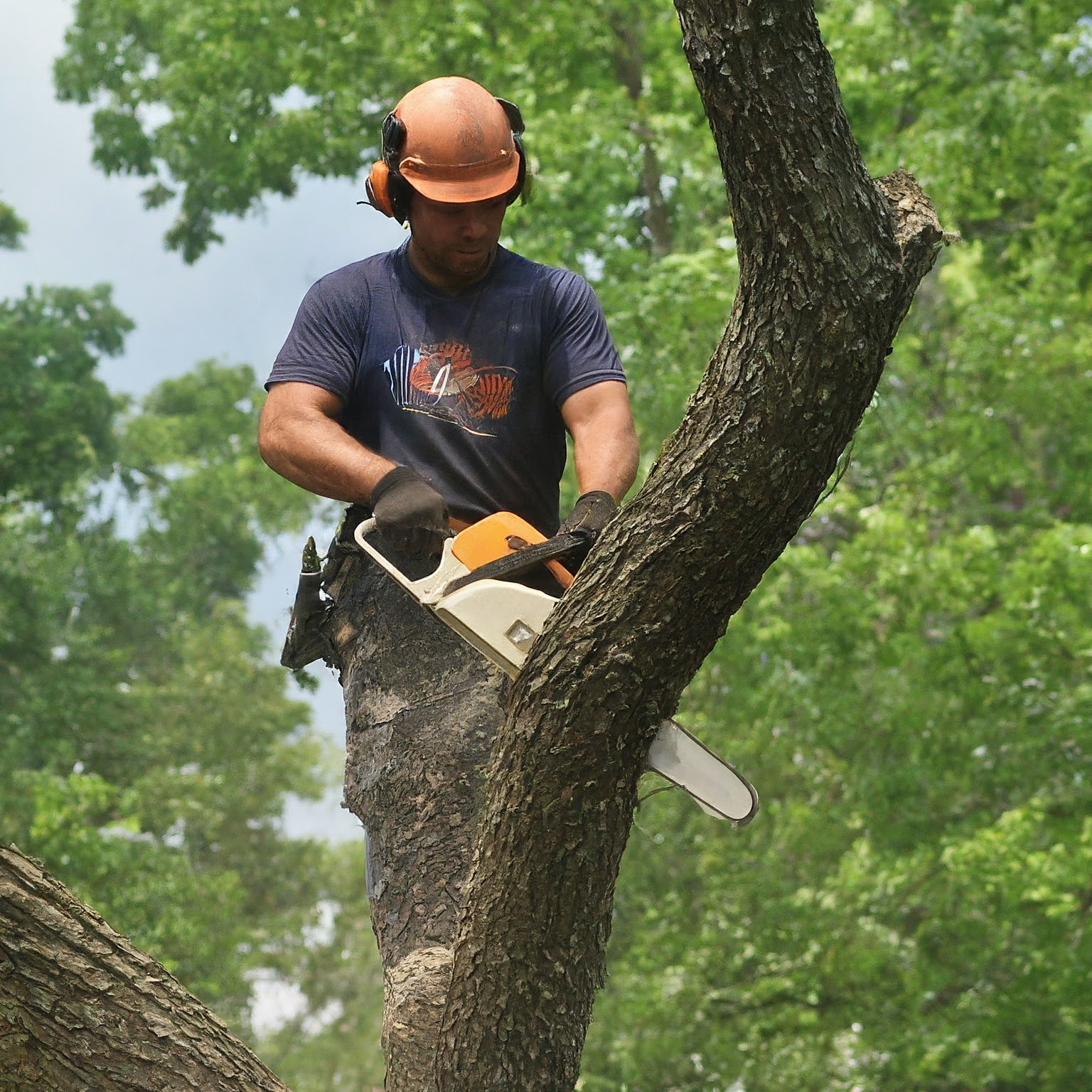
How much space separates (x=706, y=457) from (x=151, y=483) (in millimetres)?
29332

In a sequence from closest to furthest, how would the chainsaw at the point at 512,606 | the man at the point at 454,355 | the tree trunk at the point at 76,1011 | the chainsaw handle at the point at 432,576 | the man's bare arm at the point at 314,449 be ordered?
the tree trunk at the point at 76,1011
the chainsaw at the point at 512,606
the chainsaw handle at the point at 432,576
the man's bare arm at the point at 314,449
the man at the point at 454,355

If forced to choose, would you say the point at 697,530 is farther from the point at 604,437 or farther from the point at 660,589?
the point at 604,437

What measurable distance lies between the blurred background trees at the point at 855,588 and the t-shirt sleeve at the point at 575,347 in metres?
6.85

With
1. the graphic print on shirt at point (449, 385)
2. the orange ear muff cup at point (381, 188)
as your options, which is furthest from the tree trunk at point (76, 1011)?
the orange ear muff cup at point (381, 188)

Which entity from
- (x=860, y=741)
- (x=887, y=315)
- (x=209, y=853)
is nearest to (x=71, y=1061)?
(x=887, y=315)

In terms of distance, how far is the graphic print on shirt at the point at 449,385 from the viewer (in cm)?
338

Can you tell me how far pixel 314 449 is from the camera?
10.4 ft

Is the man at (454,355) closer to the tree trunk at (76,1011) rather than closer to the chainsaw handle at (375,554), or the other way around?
the chainsaw handle at (375,554)

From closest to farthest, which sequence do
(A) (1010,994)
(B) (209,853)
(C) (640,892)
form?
(A) (1010,994) → (C) (640,892) → (B) (209,853)

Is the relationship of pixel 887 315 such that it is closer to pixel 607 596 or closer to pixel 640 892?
pixel 607 596

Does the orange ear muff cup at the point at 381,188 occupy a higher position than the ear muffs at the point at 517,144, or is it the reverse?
the ear muffs at the point at 517,144

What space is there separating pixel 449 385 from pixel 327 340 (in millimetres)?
303

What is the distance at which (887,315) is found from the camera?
8.25ft

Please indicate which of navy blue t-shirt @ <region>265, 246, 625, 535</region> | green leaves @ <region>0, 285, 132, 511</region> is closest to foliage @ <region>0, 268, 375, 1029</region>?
green leaves @ <region>0, 285, 132, 511</region>
